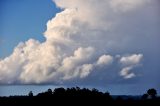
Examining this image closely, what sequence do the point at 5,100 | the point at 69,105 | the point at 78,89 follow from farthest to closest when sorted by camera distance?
the point at 5,100 → the point at 78,89 → the point at 69,105

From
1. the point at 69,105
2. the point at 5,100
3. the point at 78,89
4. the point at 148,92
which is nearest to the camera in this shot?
the point at 69,105

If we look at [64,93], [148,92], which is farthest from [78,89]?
[148,92]

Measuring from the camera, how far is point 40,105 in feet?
396

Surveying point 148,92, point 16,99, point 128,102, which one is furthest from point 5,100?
point 148,92

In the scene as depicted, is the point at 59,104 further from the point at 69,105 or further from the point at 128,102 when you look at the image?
the point at 128,102

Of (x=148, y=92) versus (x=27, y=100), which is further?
(x=148, y=92)

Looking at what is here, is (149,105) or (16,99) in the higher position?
(16,99)

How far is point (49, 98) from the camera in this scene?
406 feet

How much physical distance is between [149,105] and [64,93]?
2990 centimetres

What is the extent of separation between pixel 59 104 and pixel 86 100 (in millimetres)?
9016

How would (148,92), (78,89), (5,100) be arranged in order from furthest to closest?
(148,92)
(5,100)
(78,89)

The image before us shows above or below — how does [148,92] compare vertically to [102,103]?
above

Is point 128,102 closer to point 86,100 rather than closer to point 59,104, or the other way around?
point 86,100

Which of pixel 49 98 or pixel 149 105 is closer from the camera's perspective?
pixel 49 98
